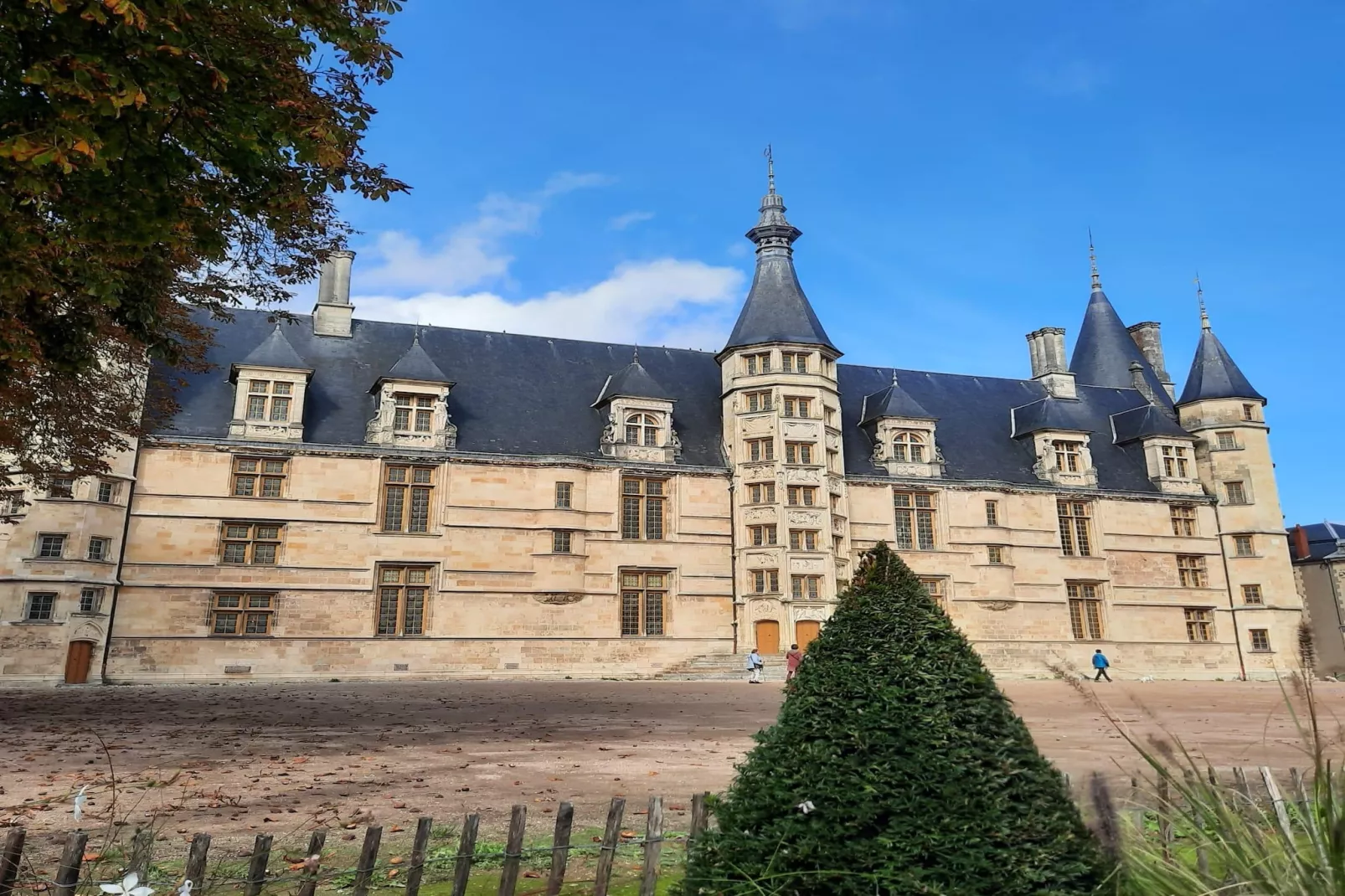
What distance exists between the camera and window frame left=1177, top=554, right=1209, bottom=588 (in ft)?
108

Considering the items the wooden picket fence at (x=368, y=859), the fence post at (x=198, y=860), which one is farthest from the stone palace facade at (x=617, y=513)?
the fence post at (x=198, y=860)

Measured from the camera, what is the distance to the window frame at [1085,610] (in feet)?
104

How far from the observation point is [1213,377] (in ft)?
114

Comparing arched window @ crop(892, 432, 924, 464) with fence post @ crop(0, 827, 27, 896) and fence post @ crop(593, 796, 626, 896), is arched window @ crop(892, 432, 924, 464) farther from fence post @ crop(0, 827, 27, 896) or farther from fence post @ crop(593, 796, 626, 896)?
fence post @ crop(0, 827, 27, 896)

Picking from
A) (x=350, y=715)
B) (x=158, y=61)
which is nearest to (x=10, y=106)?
(x=158, y=61)

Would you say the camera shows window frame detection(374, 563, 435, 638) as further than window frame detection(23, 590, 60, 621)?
Yes

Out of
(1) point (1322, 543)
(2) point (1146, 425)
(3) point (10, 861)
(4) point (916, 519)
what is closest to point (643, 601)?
(4) point (916, 519)

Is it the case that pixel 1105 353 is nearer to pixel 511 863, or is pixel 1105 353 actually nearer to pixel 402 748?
pixel 402 748

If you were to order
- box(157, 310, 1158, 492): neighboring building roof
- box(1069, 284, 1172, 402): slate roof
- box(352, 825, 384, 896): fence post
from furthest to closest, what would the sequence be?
box(1069, 284, 1172, 402): slate roof → box(157, 310, 1158, 492): neighboring building roof → box(352, 825, 384, 896): fence post

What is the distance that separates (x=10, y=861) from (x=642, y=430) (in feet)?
84.8

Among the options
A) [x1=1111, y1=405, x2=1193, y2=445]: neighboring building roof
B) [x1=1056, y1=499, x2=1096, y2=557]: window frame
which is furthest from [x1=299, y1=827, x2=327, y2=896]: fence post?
[x1=1111, y1=405, x2=1193, y2=445]: neighboring building roof

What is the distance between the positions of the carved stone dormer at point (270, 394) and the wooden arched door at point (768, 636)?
15028 millimetres

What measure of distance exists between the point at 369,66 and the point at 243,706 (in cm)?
1324

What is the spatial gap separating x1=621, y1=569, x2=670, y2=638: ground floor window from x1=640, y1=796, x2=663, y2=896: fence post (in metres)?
23.4
